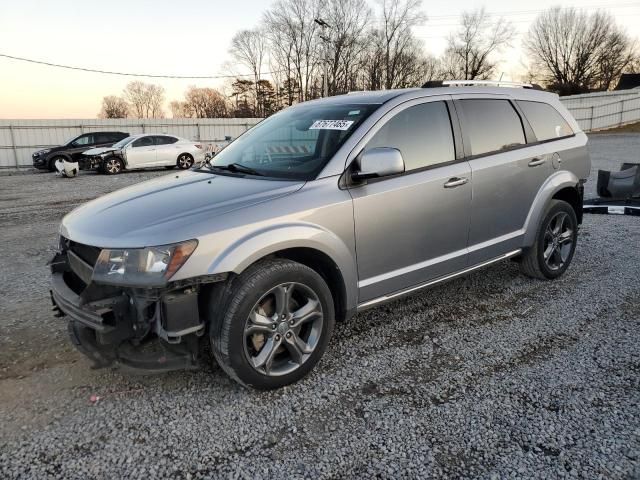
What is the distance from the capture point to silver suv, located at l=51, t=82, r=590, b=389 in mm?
2607

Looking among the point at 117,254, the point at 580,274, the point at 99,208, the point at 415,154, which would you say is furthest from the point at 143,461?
the point at 580,274

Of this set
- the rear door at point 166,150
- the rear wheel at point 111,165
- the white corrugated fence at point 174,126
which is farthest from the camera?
the white corrugated fence at point 174,126

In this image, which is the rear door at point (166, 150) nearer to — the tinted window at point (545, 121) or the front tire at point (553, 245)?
the tinted window at point (545, 121)

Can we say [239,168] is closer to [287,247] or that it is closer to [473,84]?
[287,247]

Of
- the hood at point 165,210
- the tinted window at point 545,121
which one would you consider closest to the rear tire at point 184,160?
the tinted window at point 545,121

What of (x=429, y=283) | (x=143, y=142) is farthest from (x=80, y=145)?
(x=429, y=283)

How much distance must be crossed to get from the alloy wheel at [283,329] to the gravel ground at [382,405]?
20cm

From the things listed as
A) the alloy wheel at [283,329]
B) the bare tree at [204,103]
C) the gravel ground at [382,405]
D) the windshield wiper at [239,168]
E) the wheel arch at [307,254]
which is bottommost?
the gravel ground at [382,405]

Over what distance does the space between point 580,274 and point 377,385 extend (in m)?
3.09

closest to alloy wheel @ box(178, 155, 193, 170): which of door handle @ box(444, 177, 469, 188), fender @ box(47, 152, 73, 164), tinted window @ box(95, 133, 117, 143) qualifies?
tinted window @ box(95, 133, 117, 143)

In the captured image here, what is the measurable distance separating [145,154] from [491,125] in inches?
656

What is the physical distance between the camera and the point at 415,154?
352cm

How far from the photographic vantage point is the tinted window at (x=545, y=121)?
14.8ft

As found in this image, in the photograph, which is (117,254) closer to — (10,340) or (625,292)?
(10,340)
